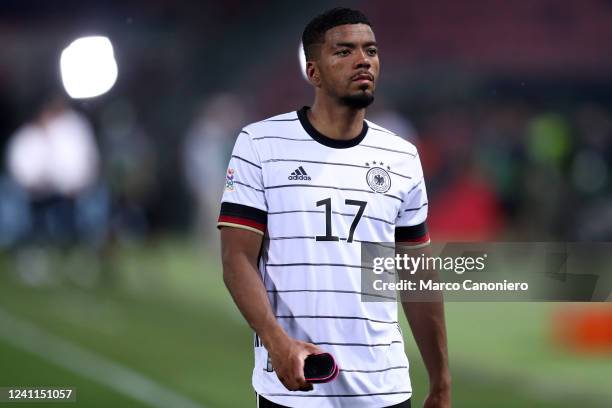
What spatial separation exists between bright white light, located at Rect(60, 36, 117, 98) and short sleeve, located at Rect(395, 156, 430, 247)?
2.08m

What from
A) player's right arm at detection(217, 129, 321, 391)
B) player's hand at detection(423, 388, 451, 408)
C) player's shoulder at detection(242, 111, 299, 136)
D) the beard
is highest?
the beard

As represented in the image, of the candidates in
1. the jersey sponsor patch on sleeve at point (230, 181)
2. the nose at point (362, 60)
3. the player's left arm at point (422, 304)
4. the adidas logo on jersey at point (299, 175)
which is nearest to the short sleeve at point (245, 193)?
the jersey sponsor patch on sleeve at point (230, 181)

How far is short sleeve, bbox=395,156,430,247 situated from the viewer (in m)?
4.99

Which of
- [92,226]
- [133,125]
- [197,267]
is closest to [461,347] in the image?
[197,267]

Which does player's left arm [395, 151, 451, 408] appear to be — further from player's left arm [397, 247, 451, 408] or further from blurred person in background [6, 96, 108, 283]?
blurred person in background [6, 96, 108, 283]

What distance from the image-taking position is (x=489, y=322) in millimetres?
A: 14203

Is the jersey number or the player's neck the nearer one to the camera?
the jersey number

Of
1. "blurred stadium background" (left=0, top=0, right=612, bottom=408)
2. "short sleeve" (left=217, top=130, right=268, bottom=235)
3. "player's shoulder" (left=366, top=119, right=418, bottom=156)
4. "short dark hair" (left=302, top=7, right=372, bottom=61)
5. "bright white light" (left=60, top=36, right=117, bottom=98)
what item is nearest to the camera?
"short sleeve" (left=217, top=130, right=268, bottom=235)

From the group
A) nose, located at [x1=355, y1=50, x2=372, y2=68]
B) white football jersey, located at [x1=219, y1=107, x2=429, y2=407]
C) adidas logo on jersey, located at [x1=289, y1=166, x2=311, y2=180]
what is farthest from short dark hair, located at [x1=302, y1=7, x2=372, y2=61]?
adidas logo on jersey, located at [x1=289, y1=166, x2=311, y2=180]

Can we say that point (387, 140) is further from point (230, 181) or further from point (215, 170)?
point (215, 170)

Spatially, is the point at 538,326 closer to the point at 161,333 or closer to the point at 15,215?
the point at 161,333

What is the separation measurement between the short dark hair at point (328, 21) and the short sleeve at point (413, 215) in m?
0.59

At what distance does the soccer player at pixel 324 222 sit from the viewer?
15.4 feet

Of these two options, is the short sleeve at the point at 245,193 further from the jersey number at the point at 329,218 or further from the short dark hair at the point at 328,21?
the short dark hair at the point at 328,21
